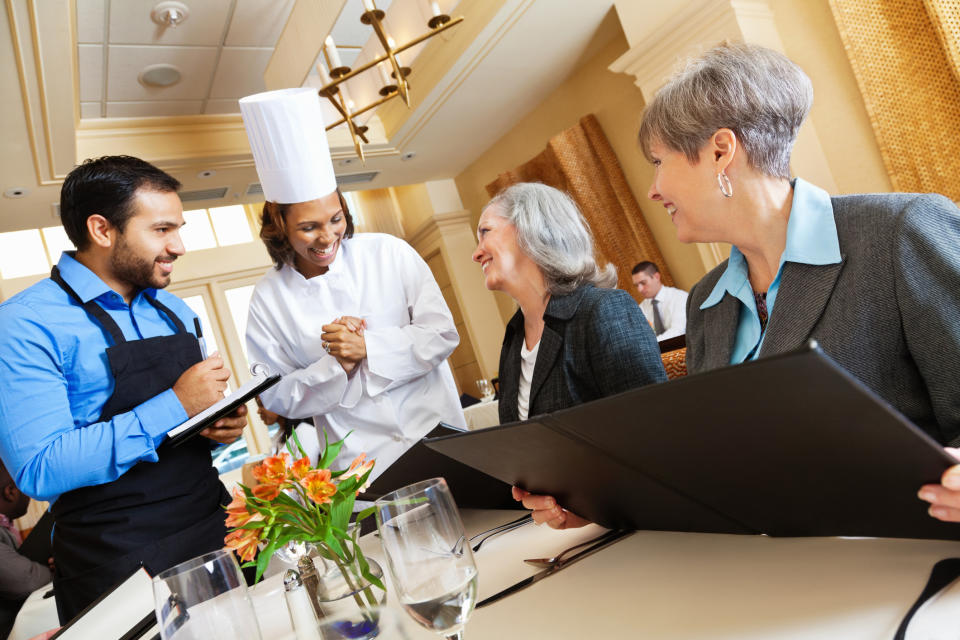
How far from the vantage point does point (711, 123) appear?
112 centimetres

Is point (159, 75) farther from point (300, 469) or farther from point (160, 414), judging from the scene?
point (300, 469)

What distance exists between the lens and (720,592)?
2.14 ft

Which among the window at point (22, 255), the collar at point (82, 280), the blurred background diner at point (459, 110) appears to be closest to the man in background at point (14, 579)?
the blurred background diner at point (459, 110)

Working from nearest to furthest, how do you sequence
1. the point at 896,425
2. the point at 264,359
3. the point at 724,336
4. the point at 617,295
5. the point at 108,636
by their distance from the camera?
1. the point at 896,425
2. the point at 108,636
3. the point at 724,336
4. the point at 617,295
5. the point at 264,359

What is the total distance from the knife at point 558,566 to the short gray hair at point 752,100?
0.62 meters

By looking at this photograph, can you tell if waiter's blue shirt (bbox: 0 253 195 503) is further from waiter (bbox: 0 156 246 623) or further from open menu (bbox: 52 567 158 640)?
open menu (bbox: 52 567 158 640)

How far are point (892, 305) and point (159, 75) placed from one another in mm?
4706

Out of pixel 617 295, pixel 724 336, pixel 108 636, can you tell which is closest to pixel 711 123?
pixel 724 336

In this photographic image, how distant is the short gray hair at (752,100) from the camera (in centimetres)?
108

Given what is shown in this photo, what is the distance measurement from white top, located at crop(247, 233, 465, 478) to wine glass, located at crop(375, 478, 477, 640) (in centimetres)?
125

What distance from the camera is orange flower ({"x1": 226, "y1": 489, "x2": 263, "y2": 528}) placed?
2.58 ft

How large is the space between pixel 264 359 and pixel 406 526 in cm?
159

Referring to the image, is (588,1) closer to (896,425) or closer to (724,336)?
(724,336)

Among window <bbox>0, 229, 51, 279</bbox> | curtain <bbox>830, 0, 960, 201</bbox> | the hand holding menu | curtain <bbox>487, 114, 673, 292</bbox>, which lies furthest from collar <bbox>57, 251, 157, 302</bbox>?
window <bbox>0, 229, 51, 279</bbox>
